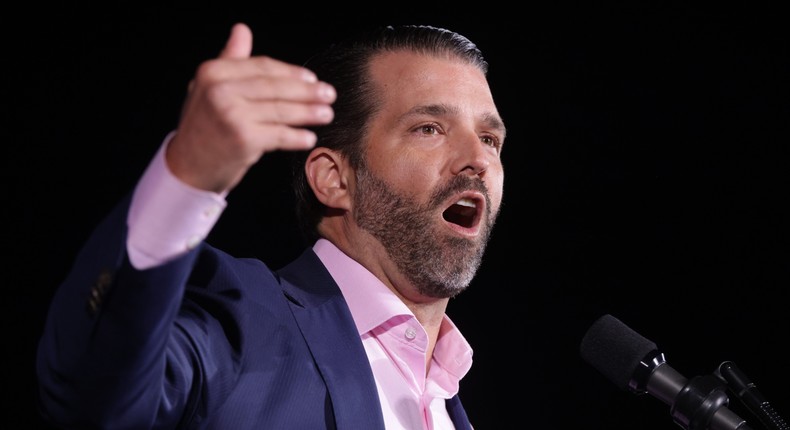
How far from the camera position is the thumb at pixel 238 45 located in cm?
91

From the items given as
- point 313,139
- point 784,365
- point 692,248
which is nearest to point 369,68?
point 313,139

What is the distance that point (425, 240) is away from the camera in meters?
1.86

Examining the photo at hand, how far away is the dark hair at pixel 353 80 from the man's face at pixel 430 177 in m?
0.05

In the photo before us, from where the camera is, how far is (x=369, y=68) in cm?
213

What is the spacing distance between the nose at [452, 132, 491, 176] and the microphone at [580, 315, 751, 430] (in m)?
0.54

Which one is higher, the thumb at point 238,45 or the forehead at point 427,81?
the thumb at point 238,45

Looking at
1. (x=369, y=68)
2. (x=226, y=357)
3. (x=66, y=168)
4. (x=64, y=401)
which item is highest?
(x=369, y=68)

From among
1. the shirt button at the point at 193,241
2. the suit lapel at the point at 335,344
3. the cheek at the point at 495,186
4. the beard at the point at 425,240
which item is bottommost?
the suit lapel at the point at 335,344

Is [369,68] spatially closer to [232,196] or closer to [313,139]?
[232,196]

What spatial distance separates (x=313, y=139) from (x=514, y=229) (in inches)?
93.4

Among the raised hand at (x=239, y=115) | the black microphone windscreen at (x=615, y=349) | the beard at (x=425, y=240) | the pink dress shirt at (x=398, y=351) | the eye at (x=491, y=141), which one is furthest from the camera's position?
the eye at (x=491, y=141)

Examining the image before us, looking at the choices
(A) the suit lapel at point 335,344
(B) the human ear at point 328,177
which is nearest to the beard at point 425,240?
(B) the human ear at point 328,177

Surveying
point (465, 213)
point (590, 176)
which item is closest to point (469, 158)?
point (465, 213)

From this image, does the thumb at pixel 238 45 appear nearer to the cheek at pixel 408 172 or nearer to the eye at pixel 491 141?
the cheek at pixel 408 172
